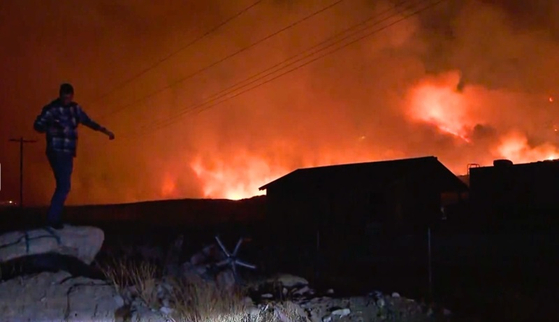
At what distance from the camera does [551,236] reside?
2567 centimetres

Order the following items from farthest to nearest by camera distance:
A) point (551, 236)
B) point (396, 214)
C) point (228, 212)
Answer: point (228, 212), point (396, 214), point (551, 236)

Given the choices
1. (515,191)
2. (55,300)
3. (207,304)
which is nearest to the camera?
(207,304)

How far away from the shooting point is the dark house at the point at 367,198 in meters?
30.6

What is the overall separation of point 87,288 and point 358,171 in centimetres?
2574

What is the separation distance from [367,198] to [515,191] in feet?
30.4

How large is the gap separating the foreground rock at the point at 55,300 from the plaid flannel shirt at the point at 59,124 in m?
2.20

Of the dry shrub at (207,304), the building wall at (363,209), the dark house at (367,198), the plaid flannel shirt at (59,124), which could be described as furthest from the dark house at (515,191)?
the dry shrub at (207,304)

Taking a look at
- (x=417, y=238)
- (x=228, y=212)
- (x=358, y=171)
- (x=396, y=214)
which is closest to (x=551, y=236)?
(x=417, y=238)

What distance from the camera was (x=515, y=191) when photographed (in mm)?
34812

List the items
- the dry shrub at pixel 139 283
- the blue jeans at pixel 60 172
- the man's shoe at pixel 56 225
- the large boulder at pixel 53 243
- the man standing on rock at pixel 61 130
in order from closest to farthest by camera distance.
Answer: the dry shrub at pixel 139 283 → the large boulder at pixel 53 243 → the man standing on rock at pixel 61 130 → the blue jeans at pixel 60 172 → the man's shoe at pixel 56 225

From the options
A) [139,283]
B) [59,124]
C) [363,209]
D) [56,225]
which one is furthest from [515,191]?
[139,283]

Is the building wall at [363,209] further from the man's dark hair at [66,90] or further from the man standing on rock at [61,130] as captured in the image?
the man's dark hair at [66,90]

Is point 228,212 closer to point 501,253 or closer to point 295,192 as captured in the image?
point 295,192

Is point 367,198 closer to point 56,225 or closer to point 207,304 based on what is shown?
point 56,225
